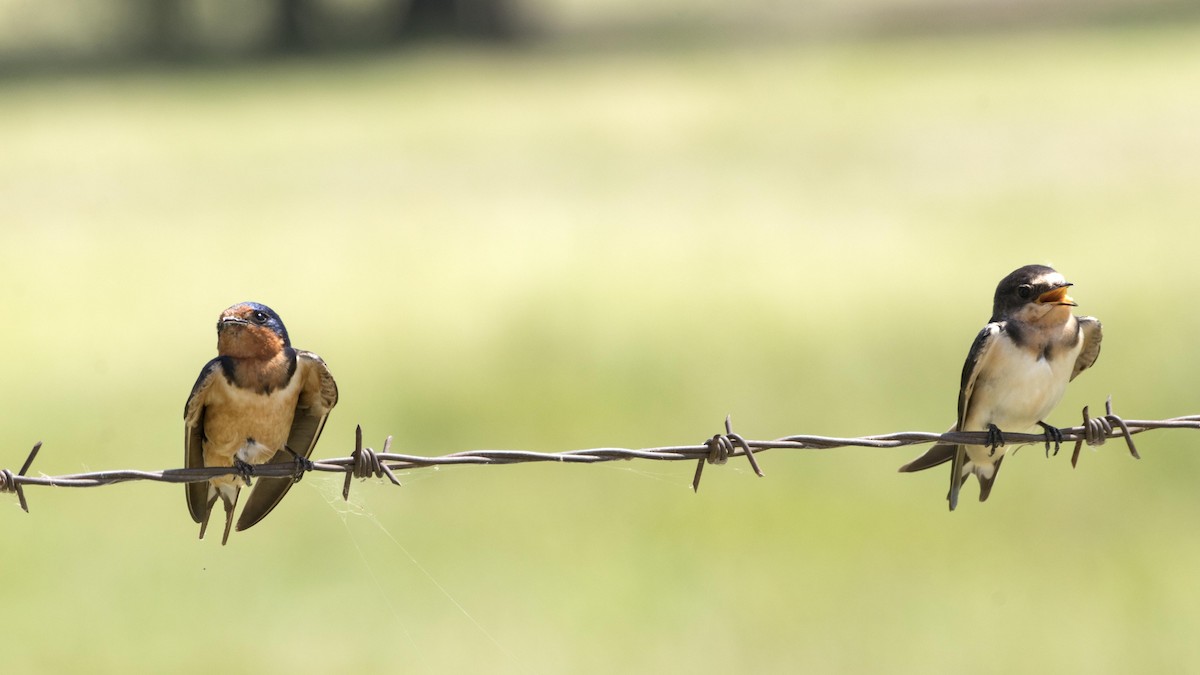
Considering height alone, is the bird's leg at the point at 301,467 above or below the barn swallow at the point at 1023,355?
below

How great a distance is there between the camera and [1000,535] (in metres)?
10.6

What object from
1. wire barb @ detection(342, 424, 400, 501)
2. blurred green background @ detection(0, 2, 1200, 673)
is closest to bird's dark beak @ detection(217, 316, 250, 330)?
blurred green background @ detection(0, 2, 1200, 673)

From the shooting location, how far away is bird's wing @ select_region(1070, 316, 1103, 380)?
5.98 meters

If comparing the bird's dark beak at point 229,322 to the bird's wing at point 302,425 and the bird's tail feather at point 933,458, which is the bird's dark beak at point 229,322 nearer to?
the bird's wing at point 302,425

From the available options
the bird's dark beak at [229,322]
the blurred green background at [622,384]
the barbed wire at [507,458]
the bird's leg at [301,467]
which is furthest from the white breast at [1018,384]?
the bird's dark beak at [229,322]

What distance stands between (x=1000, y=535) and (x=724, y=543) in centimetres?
173

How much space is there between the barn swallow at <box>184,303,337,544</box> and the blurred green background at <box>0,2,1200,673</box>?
0.23 m

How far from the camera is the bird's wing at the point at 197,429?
563cm

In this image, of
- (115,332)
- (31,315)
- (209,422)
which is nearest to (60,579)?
(209,422)

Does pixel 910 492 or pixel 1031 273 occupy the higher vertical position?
pixel 1031 273

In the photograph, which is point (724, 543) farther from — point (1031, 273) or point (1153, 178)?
point (1153, 178)

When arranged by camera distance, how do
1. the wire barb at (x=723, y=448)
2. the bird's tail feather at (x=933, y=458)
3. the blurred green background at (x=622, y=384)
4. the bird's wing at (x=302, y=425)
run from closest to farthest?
the wire barb at (x=723, y=448) → the bird's wing at (x=302, y=425) → the bird's tail feather at (x=933, y=458) → the blurred green background at (x=622, y=384)

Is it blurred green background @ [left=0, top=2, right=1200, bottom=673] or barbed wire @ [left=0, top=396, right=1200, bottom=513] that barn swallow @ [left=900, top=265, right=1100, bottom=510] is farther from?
blurred green background @ [left=0, top=2, right=1200, bottom=673]

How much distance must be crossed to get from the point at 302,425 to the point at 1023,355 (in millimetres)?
2476
